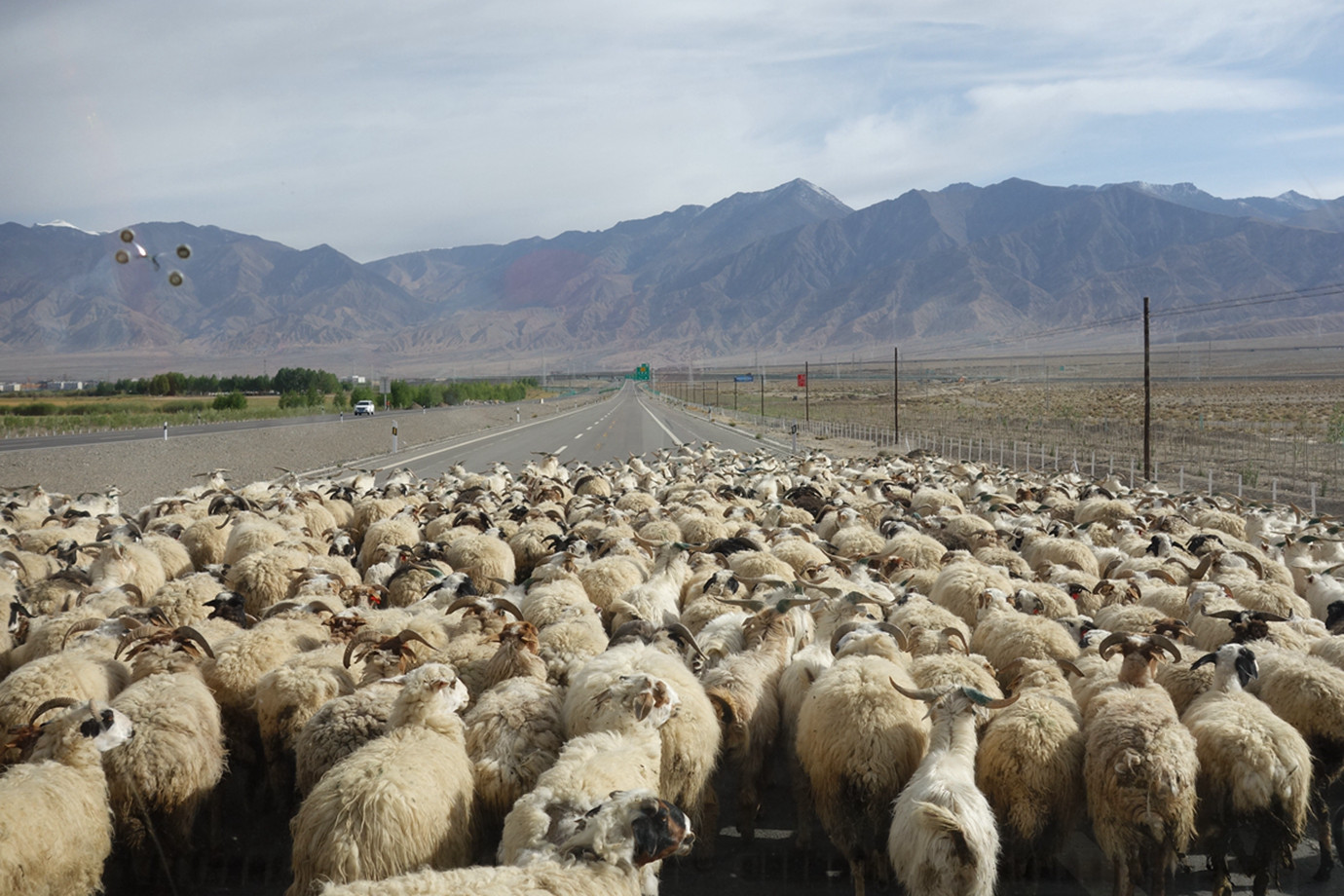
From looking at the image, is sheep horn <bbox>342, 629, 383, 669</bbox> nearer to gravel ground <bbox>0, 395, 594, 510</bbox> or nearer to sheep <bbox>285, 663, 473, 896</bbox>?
sheep <bbox>285, 663, 473, 896</bbox>

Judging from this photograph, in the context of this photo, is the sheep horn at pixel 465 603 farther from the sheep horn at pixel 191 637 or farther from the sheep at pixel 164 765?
the sheep at pixel 164 765

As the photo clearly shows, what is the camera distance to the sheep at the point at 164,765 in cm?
598

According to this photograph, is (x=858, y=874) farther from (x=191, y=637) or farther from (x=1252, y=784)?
(x=191, y=637)

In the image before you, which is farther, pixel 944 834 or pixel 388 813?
pixel 944 834

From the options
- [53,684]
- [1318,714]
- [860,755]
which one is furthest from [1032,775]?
[53,684]

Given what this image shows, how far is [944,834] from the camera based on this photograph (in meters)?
5.21

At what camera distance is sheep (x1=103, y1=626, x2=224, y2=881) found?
5977 millimetres

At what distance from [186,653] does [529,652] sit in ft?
9.00

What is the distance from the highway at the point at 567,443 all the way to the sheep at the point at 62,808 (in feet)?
85.8

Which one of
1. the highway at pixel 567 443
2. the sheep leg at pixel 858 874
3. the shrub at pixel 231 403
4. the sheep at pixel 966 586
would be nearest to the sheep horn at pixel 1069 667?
the sheep at pixel 966 586

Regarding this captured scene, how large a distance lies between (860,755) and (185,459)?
33.6m

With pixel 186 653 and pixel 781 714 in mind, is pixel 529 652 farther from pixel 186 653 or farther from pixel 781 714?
pixel 186 653

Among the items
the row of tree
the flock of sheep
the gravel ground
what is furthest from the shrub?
the flock of sheep

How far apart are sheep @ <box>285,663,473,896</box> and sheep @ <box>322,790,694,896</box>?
0.56 m
